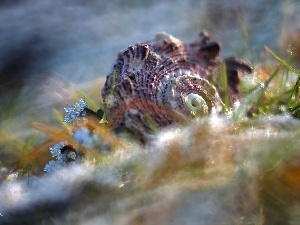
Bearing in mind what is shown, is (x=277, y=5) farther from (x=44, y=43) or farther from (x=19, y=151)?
(x=19, y=151)

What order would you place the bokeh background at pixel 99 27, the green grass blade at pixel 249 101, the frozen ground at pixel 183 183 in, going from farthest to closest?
the bokeh background at pixel 99 27 < the green grass blade at pixel 249 101 < the frozen ground at pixel 183 183

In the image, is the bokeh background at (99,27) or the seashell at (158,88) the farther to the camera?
the bokeh background at (99,27)

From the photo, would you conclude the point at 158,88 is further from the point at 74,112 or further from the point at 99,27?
the point at 99,27

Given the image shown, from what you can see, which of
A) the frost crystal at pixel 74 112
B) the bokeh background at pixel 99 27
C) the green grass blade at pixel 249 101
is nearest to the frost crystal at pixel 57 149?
the frost crystal at pixel 74 112

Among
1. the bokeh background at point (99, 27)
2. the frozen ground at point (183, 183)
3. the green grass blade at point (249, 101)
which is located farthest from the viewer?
the bokeh background at point (99, 27)

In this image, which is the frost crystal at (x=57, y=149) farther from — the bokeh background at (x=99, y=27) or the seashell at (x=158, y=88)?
the bokeh background at (x=99, y=27)

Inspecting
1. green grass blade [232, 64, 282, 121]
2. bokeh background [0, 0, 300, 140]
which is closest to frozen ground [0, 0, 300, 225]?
green grass blade [232, 64, 282, 121]

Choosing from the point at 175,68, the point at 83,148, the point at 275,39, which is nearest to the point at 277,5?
the point at 275,39

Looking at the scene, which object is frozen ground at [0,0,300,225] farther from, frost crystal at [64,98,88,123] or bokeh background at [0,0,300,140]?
bokeh background at [0,0,300,140]
